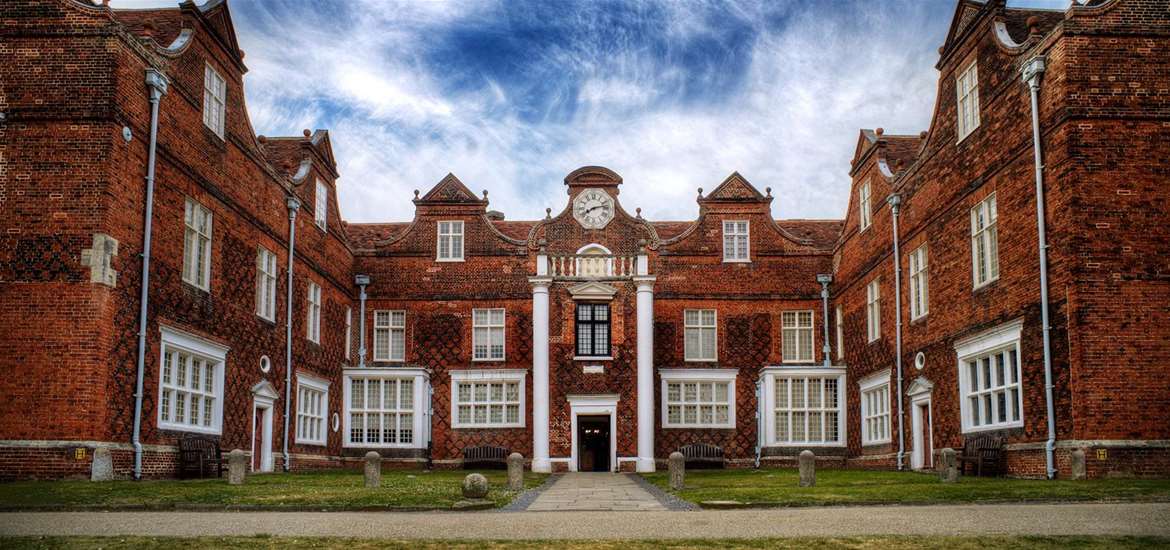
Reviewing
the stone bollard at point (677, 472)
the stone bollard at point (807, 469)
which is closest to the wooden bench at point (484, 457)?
the stone bollard at point (677, 472)

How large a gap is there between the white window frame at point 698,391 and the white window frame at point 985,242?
1304 cm

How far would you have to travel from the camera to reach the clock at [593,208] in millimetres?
37875

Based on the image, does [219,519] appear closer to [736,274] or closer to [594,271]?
→ [594,271]

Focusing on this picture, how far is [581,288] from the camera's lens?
115 feet

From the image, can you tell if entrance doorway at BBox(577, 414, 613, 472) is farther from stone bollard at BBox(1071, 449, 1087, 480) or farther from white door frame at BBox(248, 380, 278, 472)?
stone bollard at BBox(1071, 449, 1087, 480)

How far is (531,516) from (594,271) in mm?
21303

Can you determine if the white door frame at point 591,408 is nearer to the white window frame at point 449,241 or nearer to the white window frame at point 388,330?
the white window frame at point 388,330

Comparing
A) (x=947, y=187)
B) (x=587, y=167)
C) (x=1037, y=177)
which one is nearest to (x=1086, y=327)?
(x=1037, y=177)

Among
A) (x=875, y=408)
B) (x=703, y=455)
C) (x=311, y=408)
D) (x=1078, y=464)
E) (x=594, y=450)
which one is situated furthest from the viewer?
(x=594, y=450)

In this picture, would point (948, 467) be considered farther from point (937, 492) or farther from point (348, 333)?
point (348, 333)

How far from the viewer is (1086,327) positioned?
20.2 m

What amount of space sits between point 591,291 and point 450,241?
236 inches

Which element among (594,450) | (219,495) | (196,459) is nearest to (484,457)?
(594,450)

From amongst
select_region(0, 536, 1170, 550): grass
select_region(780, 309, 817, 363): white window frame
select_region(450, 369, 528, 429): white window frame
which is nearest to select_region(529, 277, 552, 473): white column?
select_region(450, 369, 528, 429): white window frame
